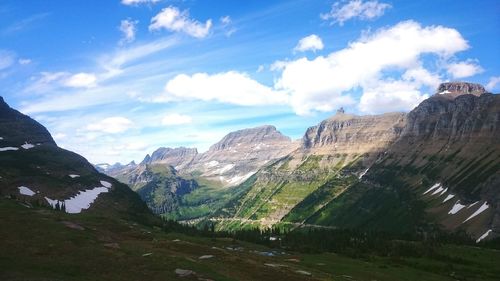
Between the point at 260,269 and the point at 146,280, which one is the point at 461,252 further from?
the point at 146,280

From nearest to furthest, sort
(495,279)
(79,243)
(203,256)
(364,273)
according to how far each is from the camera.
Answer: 1. (79,243)
2. (203,256)
3. (364,273)
4. (495,279)

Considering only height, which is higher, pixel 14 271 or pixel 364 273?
pixel 14 271

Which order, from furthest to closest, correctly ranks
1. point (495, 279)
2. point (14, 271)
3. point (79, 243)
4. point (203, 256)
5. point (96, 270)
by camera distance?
1. point (495, 279)
2. point (203, 256)
3. point (79, 243)
4. point (96, 270)
5. point (14, 271)

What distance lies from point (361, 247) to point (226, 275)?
142m

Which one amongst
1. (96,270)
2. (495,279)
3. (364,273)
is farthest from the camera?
(495,279)

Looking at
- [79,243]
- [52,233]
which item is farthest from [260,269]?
[52,233]

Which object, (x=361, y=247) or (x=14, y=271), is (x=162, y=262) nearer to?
(x=14, y=271)

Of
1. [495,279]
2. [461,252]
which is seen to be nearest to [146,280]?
[495,279]

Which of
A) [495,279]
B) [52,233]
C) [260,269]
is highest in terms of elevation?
[52,233]

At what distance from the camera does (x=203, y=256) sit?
82.8 m

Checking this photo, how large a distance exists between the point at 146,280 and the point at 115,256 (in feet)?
46.3

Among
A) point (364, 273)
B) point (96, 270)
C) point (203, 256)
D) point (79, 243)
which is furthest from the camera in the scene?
point (364, 273)

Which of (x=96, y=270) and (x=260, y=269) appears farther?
(x=260, y=269)

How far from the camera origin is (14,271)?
2078 inches
